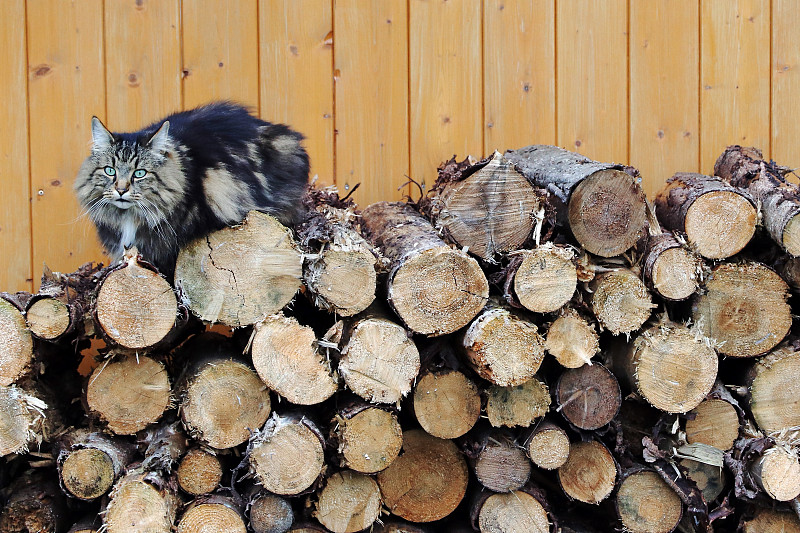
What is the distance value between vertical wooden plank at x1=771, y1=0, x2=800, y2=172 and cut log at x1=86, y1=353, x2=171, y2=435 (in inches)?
94.9

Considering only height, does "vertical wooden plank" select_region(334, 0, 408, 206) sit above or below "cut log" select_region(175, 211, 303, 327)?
above

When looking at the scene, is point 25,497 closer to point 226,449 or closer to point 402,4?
point 226,449

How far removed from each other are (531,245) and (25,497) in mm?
1606

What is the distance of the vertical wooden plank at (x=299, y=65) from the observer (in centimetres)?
253

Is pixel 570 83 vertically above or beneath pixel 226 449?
above

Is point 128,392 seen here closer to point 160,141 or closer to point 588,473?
point 160,141

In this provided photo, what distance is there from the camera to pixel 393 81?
2.57 metres

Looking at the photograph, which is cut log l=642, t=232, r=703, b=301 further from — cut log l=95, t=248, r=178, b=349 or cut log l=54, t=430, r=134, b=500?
cut log l=54, t=430, r=134, b=500

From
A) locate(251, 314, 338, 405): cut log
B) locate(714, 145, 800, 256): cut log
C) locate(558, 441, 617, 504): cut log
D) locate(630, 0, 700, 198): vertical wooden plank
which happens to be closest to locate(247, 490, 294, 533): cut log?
locate(251, 314, 338, 405): cut log

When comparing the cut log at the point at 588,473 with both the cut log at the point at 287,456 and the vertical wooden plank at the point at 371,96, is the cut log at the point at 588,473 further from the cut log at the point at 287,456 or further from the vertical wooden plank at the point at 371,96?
the vertical wooden plank at the point at 371,96

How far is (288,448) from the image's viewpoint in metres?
1.77

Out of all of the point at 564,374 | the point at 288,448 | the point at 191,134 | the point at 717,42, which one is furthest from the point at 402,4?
the point at 288,448

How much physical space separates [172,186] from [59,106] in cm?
88

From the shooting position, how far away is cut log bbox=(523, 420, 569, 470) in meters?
1.90
